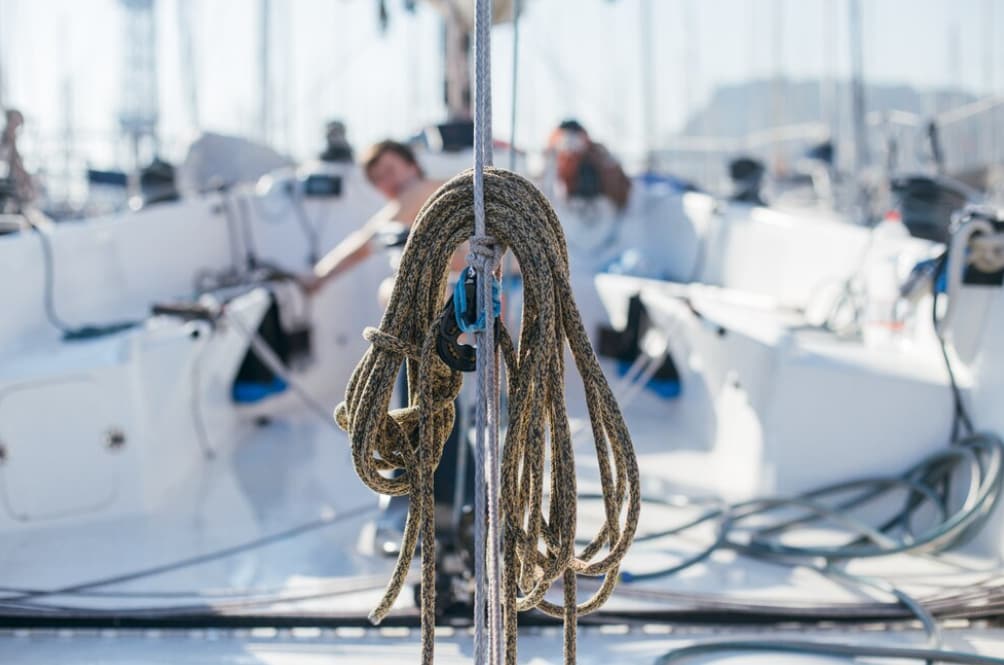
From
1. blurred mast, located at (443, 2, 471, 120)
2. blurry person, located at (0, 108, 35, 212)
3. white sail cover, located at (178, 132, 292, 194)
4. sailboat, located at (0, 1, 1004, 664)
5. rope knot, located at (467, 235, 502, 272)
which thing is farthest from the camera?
white sail cover, located at (178, 132, 292, 194)

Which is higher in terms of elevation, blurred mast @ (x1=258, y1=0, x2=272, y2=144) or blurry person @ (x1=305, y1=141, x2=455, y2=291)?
blurred mast @ (x1=258, y1=0, x2=272, y2=144)

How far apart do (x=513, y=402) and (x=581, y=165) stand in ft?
14.9

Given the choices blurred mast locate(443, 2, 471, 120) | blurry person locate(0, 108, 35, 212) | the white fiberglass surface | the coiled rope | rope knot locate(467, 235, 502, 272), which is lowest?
the white fiberglass surface

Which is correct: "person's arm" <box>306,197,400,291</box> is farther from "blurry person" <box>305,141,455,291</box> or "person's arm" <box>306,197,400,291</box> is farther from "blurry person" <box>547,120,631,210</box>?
"blurry person" <box>547,120,631,210</box>

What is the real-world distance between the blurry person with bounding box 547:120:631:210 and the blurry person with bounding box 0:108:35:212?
2.84 m

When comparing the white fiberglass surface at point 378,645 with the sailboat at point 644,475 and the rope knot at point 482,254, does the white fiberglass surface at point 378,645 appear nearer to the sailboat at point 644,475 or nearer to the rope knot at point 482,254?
the sailboat at point 644,475

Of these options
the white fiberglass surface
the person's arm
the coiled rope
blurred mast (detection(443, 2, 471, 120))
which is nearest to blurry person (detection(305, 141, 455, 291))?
the person's arm

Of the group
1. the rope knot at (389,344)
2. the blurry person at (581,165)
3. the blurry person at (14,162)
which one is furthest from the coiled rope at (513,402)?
the blurry person at (581,165)

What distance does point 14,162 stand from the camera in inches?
164

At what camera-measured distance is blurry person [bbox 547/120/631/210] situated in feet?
18.6

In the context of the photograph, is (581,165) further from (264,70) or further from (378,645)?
(378,645)

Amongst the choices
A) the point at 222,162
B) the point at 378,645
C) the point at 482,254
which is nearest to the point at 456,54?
the point at 222,162

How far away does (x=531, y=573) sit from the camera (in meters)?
1.41

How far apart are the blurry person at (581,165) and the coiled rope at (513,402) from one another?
438cm
